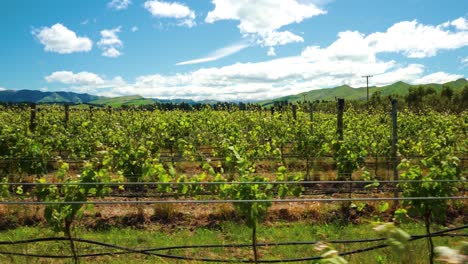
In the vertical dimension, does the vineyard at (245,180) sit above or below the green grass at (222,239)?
above

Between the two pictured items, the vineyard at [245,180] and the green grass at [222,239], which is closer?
the vineyard at [245,180]

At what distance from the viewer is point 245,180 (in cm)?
526

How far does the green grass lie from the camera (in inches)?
220

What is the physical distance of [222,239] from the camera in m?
6.94

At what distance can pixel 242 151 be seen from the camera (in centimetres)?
977

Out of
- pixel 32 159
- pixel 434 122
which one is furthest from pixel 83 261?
pixel 434 122

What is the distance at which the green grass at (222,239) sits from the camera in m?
5.59

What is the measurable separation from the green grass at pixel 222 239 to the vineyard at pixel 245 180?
0.10 metres

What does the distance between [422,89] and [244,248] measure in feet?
222

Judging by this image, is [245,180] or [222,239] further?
[222,239]

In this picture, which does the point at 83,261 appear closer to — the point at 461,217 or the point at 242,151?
the point at 242,151

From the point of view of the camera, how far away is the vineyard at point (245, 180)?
16.6 feet

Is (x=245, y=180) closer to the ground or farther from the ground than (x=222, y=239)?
farther from the ground

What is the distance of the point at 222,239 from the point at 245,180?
2.17 meters
